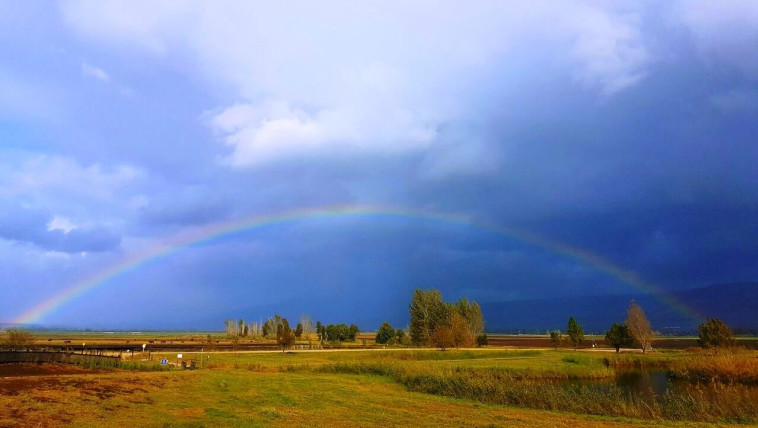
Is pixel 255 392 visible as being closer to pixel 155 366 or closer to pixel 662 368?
pixel 155 366

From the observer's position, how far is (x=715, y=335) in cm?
7019

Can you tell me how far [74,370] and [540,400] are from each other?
3252cm

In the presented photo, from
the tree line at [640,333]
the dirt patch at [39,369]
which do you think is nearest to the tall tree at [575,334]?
the tree line at [640,333]

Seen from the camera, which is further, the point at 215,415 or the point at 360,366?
the point at 360,366

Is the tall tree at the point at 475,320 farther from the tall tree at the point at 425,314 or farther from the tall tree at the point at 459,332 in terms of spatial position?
the tall tree at the point at 459,332

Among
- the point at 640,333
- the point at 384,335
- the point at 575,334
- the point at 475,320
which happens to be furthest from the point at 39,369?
the point at 475,320

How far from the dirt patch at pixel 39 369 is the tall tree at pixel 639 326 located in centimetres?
8184

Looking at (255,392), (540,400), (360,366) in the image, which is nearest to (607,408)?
(540,400)

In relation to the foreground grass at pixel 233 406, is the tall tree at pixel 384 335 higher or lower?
lower

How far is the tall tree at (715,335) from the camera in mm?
69062

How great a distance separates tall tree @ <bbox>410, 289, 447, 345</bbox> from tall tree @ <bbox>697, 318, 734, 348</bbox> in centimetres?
4954

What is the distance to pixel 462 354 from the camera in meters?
70.0

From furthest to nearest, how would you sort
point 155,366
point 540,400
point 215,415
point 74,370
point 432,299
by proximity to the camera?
point 432,299, point 155,366, point 74,370, point 540,400, point 215,415

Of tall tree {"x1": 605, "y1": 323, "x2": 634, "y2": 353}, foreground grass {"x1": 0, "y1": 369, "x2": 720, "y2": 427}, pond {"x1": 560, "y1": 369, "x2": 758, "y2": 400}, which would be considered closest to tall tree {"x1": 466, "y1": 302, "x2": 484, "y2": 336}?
tall tree {"x1": 605, "y1": 323, "x2": 634, "y2": 353}
